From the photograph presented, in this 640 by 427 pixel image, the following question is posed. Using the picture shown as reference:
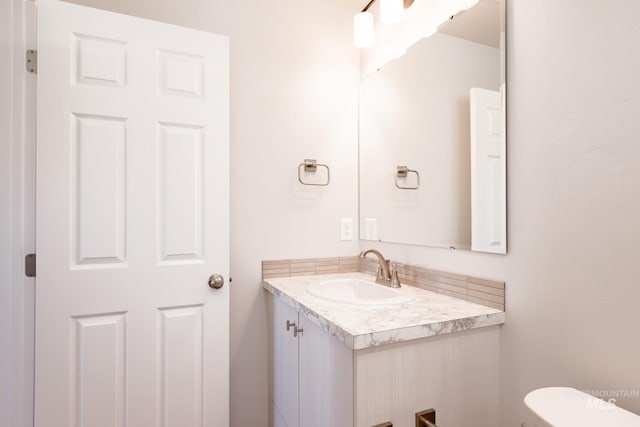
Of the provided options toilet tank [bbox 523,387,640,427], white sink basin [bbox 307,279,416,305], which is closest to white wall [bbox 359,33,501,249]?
white sink basin [bbox 307,279,416,305]

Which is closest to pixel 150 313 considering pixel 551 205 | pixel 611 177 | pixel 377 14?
pixel 551 205

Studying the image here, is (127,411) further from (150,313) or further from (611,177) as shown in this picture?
(611,177)

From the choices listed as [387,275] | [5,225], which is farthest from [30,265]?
[387,275]

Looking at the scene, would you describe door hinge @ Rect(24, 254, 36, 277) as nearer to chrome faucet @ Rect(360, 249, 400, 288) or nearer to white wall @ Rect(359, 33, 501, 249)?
chrome faucet @ Rect(360, 249, 400, 288)

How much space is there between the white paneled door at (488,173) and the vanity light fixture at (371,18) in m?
0.60

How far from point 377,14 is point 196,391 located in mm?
2123

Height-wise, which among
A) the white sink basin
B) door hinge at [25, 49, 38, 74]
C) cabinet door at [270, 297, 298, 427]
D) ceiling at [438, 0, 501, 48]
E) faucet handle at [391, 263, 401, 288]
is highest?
ceiling at [438, 0, 501, 48]

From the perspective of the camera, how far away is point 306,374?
1.28 m

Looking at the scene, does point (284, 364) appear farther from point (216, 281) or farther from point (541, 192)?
point (541, 192)

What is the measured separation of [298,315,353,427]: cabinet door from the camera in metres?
0.99

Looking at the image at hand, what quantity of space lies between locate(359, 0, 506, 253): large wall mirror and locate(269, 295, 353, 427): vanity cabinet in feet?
2.19

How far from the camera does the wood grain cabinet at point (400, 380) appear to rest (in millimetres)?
969

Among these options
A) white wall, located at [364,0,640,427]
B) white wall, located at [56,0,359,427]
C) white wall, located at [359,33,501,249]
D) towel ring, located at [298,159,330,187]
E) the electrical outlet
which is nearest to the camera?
white wall, located at [364,0,640,427]

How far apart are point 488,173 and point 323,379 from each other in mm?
945
